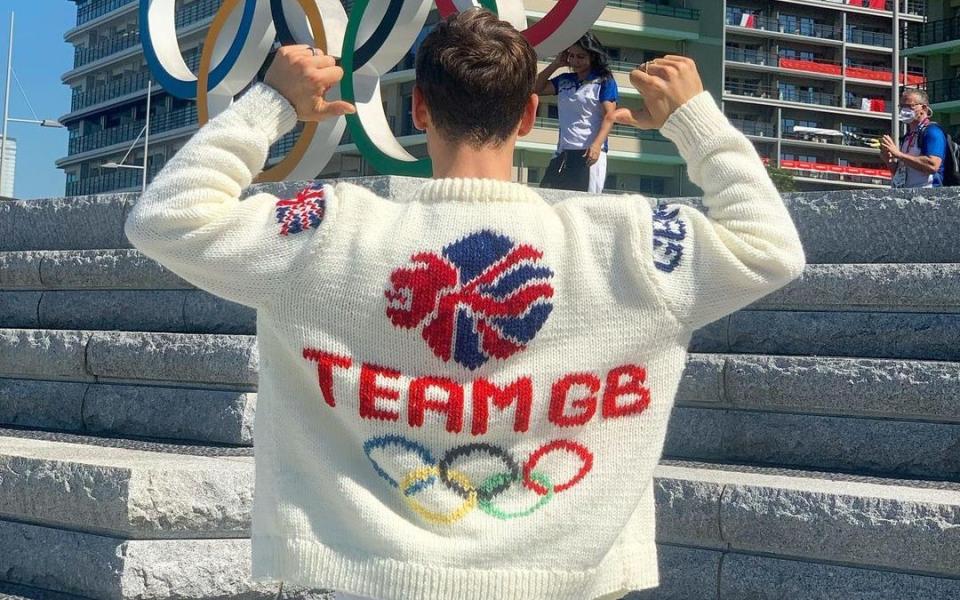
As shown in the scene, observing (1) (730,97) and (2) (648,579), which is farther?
(1) (730,97)

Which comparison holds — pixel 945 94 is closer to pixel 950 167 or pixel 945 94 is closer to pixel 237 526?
pixel 950 167

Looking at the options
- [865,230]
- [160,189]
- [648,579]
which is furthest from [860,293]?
[160,189]

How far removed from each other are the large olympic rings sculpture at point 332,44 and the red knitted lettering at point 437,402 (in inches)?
284

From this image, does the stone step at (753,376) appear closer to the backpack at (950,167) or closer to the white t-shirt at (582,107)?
the white t-shirt at (582,107)

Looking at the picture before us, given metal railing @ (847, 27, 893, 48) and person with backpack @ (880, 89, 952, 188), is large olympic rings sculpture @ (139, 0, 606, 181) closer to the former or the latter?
person with backpack @ (880, 89, 952, 188)

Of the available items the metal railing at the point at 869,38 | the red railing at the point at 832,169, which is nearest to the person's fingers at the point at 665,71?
the red railing at the point at 832,169

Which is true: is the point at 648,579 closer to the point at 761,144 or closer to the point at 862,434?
the point at 862,434

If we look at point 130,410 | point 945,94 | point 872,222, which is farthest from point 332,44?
point 945,94

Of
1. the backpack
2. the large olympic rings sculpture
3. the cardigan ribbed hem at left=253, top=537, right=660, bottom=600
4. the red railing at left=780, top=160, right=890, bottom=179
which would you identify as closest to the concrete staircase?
the cardigan ribbed hem at left=253, top=537, right=660, bottom=600

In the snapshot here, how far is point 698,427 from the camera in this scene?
5.02 metres

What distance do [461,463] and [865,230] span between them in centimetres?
432

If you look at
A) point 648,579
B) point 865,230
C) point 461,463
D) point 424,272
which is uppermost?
point 865,230

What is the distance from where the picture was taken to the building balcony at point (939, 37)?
53281 mm

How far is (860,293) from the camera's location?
17.4 ft
